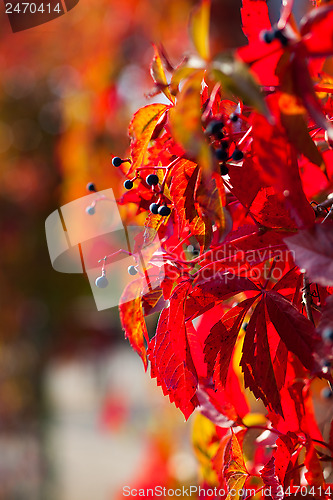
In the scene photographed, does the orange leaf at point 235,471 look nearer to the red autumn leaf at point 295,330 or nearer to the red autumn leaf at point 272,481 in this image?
the red autumn leaf at point 272,481

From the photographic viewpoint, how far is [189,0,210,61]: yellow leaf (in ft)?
1.07

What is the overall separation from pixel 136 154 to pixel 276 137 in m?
0.17

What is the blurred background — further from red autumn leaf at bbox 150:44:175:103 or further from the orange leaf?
red autumn leaf at bbox 150:44:175:103

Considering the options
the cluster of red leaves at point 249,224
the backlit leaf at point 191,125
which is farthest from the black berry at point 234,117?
the backlit leaf at point 191,125

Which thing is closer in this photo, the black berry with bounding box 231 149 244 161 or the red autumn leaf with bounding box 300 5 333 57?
the red autumn leaf with bounding box 300 5 333 57

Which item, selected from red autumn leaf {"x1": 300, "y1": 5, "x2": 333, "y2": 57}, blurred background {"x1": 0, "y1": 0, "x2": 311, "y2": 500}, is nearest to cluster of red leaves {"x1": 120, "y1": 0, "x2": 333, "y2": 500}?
red autumn leaf {"x1": 300, "y1": 5, "x2": 333, "y2": 57}

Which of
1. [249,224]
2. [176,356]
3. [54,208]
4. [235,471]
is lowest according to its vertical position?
[235,471]

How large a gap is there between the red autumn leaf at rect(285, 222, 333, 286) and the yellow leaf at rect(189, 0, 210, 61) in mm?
144

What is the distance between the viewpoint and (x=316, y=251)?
37 centimetres

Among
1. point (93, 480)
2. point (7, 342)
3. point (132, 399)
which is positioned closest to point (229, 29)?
point (7, 342)

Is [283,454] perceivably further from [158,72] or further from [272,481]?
[158,72]

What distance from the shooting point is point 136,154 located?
0.50 m

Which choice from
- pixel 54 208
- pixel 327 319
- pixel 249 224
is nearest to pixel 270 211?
pixel 249 224

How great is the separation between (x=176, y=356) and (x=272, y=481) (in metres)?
0.16
